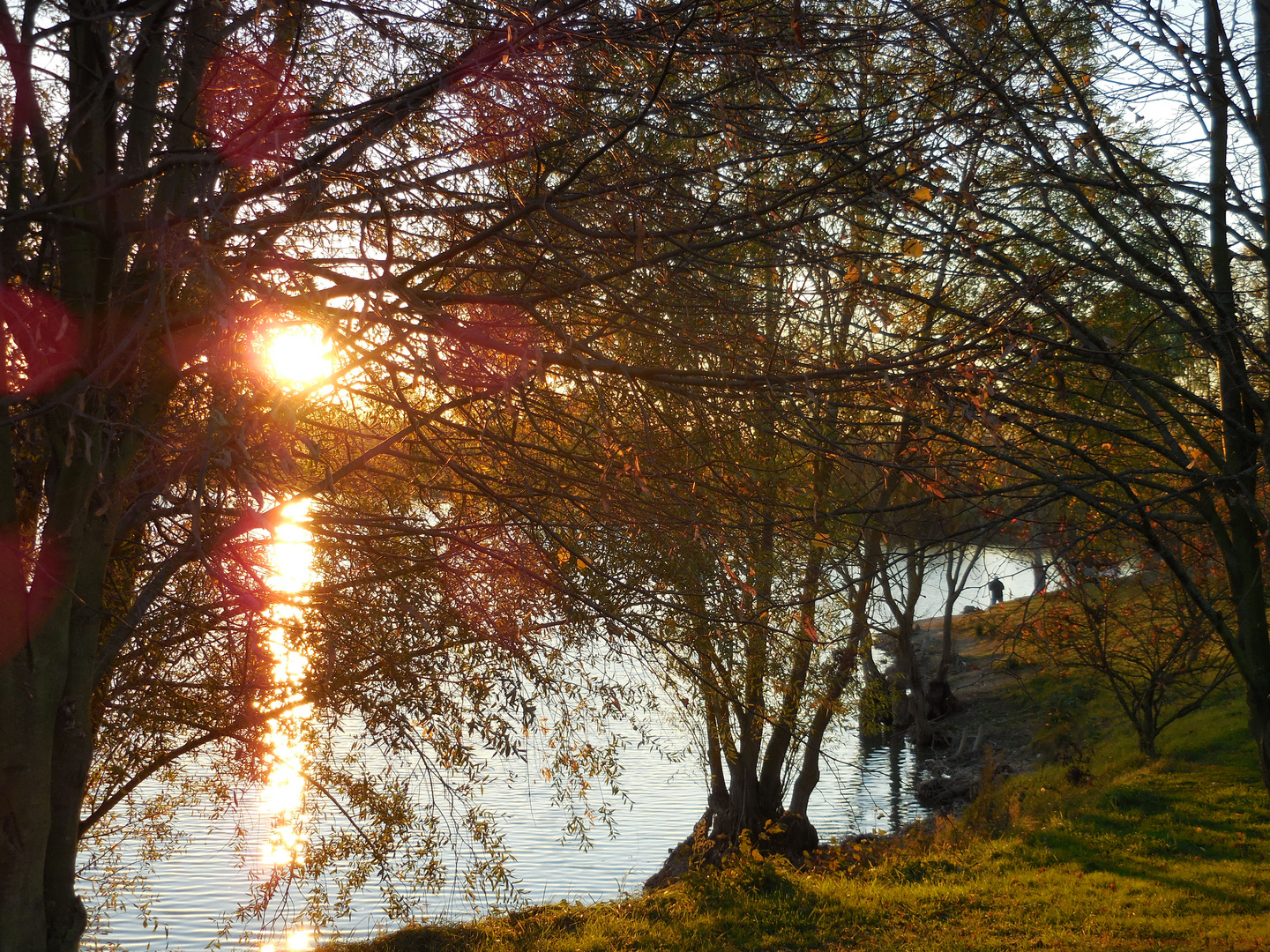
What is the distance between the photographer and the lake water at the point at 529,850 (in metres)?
10.2

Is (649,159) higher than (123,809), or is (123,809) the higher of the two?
(649,159)

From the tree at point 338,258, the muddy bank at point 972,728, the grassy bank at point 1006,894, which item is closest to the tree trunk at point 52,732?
the tree at point 338,258

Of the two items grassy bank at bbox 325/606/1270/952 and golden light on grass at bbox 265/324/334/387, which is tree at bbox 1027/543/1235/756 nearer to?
grassy bank at bbox 325/606/1270/952

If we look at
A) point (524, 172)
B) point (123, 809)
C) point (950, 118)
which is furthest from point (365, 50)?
point (123, 809)

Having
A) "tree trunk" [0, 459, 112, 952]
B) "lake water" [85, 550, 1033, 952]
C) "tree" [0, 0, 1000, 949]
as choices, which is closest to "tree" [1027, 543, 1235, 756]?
"lake water" [85, 550, 1033, 952]

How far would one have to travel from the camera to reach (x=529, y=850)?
13891mm

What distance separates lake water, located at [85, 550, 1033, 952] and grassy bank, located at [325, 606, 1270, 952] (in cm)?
125

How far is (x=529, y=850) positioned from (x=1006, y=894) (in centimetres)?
685

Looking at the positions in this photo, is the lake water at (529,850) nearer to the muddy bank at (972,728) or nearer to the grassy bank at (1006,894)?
the muddy bank at (972,728)

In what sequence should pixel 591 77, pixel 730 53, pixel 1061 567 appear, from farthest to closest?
pixel 1061 567, pixel 591 77, pixel 730 53

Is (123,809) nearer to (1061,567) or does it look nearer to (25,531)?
(25,531)

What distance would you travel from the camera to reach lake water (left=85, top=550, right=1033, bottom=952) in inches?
402

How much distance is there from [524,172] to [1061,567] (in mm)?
3684

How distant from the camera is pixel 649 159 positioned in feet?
15.9
